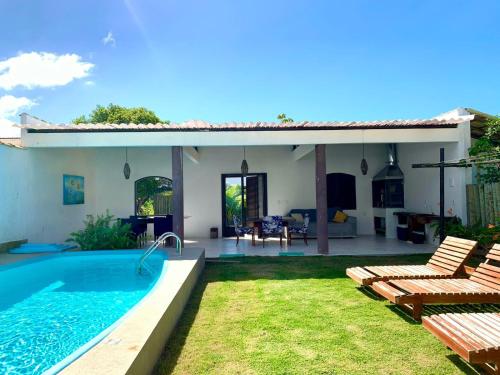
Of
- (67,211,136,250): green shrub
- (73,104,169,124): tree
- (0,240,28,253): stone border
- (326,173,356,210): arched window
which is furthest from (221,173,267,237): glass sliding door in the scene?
(73,104,169,124): tree

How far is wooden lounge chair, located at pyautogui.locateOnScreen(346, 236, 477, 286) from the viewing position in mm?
4770

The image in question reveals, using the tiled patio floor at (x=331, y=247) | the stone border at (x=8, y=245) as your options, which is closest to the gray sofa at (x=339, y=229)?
the tiled patio floor at (x=331, y=247)

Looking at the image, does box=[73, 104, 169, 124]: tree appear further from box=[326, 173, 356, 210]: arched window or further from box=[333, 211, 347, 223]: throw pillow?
box=[333, 211, 347, 223]: throw pillow

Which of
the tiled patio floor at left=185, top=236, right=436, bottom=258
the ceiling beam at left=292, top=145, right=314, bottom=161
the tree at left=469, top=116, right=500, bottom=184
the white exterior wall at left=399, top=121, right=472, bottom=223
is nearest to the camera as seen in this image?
the tree at left=469, top=116, right=500, bottom=184

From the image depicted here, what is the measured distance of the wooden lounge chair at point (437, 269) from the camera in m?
4.77

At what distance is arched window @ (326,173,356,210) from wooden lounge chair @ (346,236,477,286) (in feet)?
23.5

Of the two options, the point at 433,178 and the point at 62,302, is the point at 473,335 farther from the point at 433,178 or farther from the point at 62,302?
the point at 433,178

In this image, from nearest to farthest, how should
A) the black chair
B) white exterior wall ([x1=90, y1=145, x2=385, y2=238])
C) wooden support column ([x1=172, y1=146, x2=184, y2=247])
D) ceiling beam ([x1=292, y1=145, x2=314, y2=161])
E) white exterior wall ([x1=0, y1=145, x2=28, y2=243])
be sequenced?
white exterior wall ([x1=0, y1=145, x2=28, y2=243]) < wooden support column ([x1=172, y1=146, x2=184, y2=247]) < the black chair < ceiling beam ([x1=292, y1=145, x2=314, y2=161]) < white exterior wall ([x1=90, y1=145, x2=385, y2=238])

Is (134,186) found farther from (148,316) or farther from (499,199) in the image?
(499,199)

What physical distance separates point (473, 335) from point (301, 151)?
840cm

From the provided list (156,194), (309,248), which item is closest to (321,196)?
(309,248)

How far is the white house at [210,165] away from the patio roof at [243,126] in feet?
0.08

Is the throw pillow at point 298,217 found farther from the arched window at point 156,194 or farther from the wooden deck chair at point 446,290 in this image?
the wooden deck chair at point 446,290

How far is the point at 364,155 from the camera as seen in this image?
12.5m
